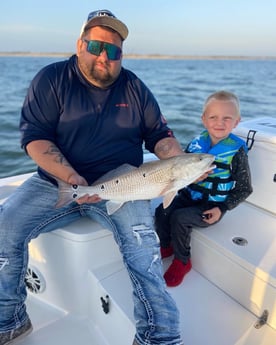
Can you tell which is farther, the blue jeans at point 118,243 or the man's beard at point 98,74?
the man's beard at point 98,74

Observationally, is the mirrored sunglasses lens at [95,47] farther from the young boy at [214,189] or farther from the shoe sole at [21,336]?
the shoe sole at [21,336]

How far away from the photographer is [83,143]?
254 centimetres

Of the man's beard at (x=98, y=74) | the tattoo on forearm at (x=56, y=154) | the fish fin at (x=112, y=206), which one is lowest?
the fish fin at (x=112, y=206)

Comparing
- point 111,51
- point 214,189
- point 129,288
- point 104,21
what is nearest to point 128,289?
point 129,288

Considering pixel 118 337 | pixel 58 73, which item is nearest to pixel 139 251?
pixel 118 337

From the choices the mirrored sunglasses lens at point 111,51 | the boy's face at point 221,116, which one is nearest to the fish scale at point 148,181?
the boy's face at point 221,116

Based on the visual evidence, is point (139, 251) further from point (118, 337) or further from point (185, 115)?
point (185, 115)

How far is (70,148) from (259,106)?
15.0 meters

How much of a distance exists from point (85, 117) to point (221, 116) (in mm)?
1035

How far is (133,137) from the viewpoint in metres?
2.66

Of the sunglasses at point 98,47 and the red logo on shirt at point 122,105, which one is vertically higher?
the sunglasses at point 98,47

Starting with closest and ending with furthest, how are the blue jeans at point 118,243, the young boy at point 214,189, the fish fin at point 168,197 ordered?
1. the blue jeans at point 118,243
2. the fish fin at point 168,197
3. the young boy at point 214,189

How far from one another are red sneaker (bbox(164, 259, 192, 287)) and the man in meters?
0.43

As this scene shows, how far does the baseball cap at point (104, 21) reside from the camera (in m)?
2.43
